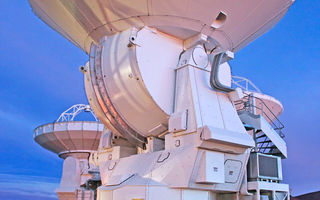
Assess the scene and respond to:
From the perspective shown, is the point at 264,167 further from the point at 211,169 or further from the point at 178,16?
the point at 178,16

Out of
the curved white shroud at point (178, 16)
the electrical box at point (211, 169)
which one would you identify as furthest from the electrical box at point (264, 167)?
the curved white shroud at point (178, 16)

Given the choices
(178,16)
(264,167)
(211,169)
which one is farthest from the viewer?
(264,167)

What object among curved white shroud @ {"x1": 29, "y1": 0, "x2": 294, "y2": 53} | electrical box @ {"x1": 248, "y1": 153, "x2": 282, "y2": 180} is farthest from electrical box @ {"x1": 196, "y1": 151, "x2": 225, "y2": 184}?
curved white shroud @ {"x1": 29, "y1": 0, "x2": 294, "y2": 53}

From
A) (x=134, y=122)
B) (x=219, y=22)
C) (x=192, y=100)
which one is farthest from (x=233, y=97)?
(x=134, y=122)

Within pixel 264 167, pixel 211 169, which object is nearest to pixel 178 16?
pixel 211 169

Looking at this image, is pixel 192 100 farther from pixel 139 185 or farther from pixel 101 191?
pixel 101 191

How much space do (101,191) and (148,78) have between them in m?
3.25

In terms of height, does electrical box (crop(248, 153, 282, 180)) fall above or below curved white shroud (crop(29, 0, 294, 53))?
below

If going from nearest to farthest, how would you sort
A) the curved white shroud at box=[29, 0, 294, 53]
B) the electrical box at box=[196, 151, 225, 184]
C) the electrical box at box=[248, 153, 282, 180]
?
the electrical box at box=[196, 151, 225, 184]
the curved white shroud at box=[29, 0, 294, 53]
the electrical box at box=[248, 153, 282, 180]

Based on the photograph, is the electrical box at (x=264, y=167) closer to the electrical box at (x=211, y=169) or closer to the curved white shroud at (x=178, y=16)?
the electrical box at (x=211, y=169)

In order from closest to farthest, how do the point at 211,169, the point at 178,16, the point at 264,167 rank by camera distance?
the point at 211,169 → the point at 178,16 → the point at 264,167

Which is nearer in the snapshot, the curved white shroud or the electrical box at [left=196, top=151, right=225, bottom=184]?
the electrical box at [left=196, top=151, right=225, bottom=184]

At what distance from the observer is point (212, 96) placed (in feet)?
28.5

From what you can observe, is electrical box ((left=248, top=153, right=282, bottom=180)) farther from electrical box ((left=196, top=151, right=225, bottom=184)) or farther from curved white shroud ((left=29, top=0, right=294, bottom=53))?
curved white shroud ((left=29, top=0, right=294, bottom=53))
